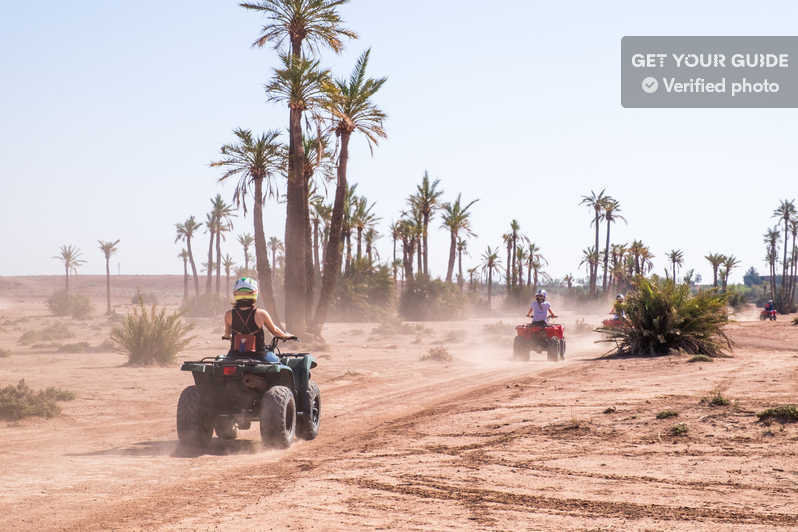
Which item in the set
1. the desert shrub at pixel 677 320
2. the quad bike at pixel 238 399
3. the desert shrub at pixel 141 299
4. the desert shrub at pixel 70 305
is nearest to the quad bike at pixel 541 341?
the desert shrub at pixel 677 320

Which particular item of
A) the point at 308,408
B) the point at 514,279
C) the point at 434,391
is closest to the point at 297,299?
the point at 434,391

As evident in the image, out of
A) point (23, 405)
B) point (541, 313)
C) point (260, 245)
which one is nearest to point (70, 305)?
point (260, 245)

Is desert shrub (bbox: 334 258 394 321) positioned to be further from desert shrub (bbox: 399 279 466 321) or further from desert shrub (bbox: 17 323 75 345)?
desert shrub (bbox: 17 323 75 345)

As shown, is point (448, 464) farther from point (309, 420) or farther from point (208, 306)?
point (208, 306)

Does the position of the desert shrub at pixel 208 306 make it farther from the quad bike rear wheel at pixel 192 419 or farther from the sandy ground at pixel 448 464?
the quad bike rear wheel at pixel 192 419

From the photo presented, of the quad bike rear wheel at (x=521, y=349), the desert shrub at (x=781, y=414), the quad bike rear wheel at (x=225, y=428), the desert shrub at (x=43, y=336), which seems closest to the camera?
the desert shrub at (x=781, y=414)

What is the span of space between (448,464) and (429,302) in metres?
57.4

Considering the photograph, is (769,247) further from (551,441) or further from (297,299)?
(551,441)

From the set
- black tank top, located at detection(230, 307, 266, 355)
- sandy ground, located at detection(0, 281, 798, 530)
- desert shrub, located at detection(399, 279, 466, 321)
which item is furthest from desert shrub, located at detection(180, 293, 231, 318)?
black tank top, located at detection(230, 307, 266, 355)

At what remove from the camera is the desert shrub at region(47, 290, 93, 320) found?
65000 millimetres

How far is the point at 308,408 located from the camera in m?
9.41

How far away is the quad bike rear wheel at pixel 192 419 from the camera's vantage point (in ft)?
28.6

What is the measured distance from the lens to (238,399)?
29.3ft

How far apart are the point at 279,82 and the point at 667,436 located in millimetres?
22367
